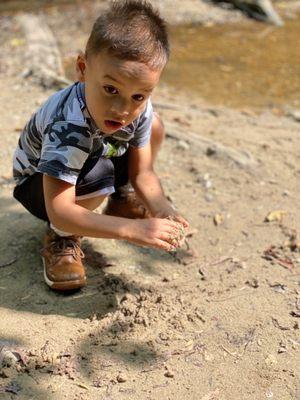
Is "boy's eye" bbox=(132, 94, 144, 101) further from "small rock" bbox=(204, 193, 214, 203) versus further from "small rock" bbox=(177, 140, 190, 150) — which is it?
"small rock" bbox=(177, 140, 190, 150)

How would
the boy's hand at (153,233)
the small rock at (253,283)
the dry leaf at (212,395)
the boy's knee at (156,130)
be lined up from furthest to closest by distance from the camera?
the boy's knee at (156,130), the small rock at (253,283), the boy's hand at (153,233), the dry leaf at (212,395)

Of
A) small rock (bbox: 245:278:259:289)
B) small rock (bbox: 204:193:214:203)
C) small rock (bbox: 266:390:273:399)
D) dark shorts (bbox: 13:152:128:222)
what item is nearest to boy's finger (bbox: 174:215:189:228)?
dark shorts (bbox: 13:152:128:222)

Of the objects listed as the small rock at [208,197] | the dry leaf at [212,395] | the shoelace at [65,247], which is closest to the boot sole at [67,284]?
the shoelace at [65,247]

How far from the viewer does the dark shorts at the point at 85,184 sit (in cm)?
252

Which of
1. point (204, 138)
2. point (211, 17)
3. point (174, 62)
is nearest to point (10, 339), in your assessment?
point (204, 138)

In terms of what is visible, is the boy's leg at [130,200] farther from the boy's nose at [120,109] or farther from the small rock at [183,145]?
the small rock at [183,145]

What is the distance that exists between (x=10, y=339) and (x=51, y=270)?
1.26ft

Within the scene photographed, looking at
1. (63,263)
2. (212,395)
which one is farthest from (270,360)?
(63,263)

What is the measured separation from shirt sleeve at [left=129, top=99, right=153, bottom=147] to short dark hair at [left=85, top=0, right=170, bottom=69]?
1.54ft

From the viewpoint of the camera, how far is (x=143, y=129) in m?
2.68

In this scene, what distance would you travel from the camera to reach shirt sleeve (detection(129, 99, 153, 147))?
8.71ft

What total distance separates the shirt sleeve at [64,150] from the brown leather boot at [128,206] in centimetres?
78

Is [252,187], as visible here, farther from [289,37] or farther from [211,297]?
[289,37]

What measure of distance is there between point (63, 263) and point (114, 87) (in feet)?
2.81
